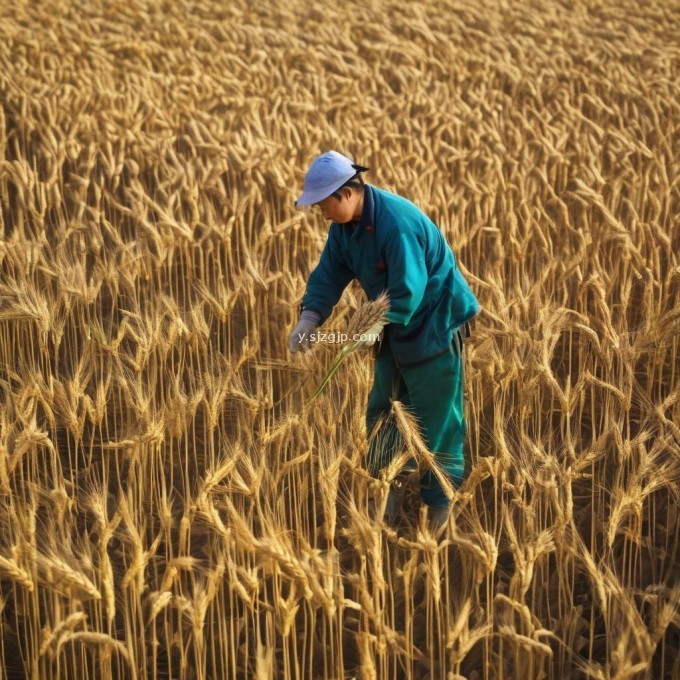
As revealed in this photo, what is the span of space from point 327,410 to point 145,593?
0.85m

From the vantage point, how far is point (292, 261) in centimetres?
506

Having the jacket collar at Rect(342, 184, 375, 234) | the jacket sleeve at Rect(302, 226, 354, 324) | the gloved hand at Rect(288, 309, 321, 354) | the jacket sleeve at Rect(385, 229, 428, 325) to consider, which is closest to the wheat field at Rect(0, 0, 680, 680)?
the gloved hand at Rect(288, 309, 321, 354)

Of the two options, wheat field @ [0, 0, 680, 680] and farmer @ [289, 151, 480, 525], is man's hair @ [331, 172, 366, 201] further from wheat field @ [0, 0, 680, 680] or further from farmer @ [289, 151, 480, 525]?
wheat field @ [0, 0, 680, 680]

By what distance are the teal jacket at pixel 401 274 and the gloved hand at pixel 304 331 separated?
28 mm

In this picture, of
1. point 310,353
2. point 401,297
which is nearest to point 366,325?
point 401,297

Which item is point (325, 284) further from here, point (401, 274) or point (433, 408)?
point (433, 408)

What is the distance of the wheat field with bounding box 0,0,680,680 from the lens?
7.38 feet

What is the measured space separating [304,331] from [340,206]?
51 cm

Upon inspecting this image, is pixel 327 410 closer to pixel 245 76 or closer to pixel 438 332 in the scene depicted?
pixel 438 332

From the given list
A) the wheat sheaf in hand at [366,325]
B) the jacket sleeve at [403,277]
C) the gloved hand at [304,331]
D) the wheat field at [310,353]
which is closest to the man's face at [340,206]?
the jacket sleeve at [403,277]

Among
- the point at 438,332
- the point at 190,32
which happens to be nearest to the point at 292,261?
the point at 438,332

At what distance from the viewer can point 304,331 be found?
2988mm

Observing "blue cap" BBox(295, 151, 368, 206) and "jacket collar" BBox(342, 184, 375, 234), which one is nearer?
"blue cap" BBox(295, 151, 368, 206)

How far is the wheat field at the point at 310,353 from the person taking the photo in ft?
7.38
